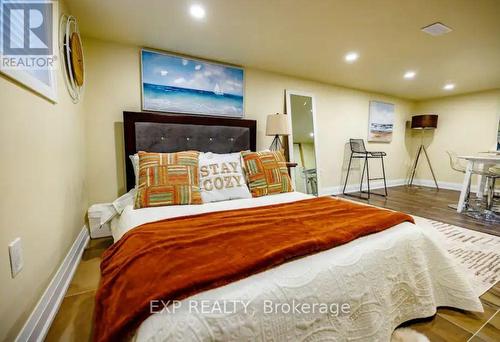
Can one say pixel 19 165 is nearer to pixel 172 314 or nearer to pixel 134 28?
pixel 172 314

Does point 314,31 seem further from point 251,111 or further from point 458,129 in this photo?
point 458,129

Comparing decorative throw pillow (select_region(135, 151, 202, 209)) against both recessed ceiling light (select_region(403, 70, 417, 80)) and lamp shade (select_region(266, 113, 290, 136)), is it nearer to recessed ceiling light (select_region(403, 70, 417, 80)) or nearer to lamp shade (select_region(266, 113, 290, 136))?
lamp shade (select_region(266, 113, 290, 136))

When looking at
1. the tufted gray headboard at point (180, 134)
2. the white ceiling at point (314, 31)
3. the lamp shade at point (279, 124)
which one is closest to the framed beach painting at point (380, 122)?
the white ceiling at point (314, 31)

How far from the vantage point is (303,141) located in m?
3.89

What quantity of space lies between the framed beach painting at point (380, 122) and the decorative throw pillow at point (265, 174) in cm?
360

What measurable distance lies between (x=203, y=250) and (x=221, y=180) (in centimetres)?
109

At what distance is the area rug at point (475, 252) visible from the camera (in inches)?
68.3

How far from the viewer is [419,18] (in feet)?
6.68

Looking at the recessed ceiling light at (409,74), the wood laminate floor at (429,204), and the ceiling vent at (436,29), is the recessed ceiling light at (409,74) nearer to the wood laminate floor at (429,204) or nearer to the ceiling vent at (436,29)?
the ceiling vent at (436,29)

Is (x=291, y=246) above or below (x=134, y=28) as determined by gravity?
below

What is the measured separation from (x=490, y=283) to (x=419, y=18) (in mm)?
2277

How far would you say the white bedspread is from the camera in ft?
2.22

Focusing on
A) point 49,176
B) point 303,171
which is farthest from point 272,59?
point 49,176

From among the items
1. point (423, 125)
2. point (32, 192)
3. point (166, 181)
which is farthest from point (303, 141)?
point (32, 192)
